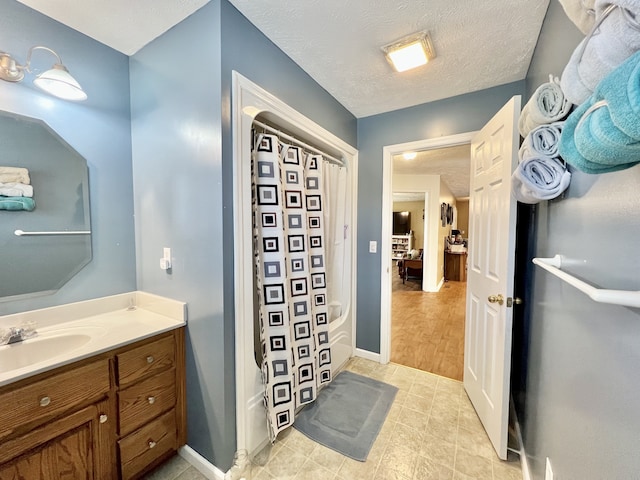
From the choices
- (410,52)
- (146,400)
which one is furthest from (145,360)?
(410,52)

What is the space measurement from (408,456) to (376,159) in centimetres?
231

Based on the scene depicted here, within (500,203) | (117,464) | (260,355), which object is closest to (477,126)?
(500,203)

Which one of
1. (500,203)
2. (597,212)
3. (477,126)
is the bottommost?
(597,212)

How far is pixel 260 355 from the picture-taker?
165 cm

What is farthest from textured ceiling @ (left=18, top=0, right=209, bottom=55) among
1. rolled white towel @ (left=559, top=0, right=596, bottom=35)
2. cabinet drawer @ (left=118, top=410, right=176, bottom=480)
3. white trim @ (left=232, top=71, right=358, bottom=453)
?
cabinet drawer @ (left=118, top=410, right=176, bottom=480)

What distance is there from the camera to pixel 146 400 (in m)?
1.28

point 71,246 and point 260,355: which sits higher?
point 71,246

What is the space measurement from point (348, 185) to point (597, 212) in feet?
6.21

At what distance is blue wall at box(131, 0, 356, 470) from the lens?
4.11ft

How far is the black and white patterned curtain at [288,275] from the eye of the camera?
1493mm

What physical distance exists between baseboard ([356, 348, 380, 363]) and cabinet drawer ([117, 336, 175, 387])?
5.90 ft

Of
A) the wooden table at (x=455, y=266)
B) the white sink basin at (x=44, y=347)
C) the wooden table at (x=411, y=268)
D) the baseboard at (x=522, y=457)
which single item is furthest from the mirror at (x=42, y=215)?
the wooden table at (x=455, y=266)

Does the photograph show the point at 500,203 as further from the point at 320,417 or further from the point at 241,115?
the point at 320,417

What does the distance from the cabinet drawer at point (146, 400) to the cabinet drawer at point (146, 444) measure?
0.14ft
